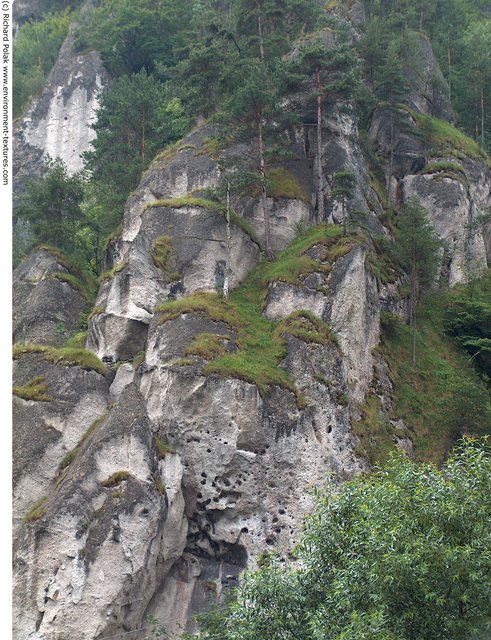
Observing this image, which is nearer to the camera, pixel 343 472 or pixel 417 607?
pixel 417 607

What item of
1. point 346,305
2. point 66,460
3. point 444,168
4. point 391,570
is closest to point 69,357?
point 66,460

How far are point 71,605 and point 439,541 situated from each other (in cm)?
1109

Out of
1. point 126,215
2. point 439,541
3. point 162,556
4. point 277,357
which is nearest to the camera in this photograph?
point 439,541

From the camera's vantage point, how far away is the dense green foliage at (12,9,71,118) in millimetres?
65688

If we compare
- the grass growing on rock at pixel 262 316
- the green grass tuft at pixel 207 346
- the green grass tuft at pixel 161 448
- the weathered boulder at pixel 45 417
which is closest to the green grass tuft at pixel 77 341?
the weathered boulder at pixel 45 417

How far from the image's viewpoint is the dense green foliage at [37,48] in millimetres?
65688

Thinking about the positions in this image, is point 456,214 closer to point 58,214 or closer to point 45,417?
point 58,214

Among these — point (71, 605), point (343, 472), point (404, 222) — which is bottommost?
point (71, 605)

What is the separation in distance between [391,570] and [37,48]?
62.7 m

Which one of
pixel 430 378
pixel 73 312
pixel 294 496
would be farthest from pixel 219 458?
pixel 73 312

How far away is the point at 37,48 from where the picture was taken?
227ft

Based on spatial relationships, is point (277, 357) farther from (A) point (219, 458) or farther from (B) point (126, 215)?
(B) point (126, 215)

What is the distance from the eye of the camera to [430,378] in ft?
108

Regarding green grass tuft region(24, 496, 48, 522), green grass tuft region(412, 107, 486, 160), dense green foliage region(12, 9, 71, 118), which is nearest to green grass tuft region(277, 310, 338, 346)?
green grass tuft region(24, 496, 48, 522)
